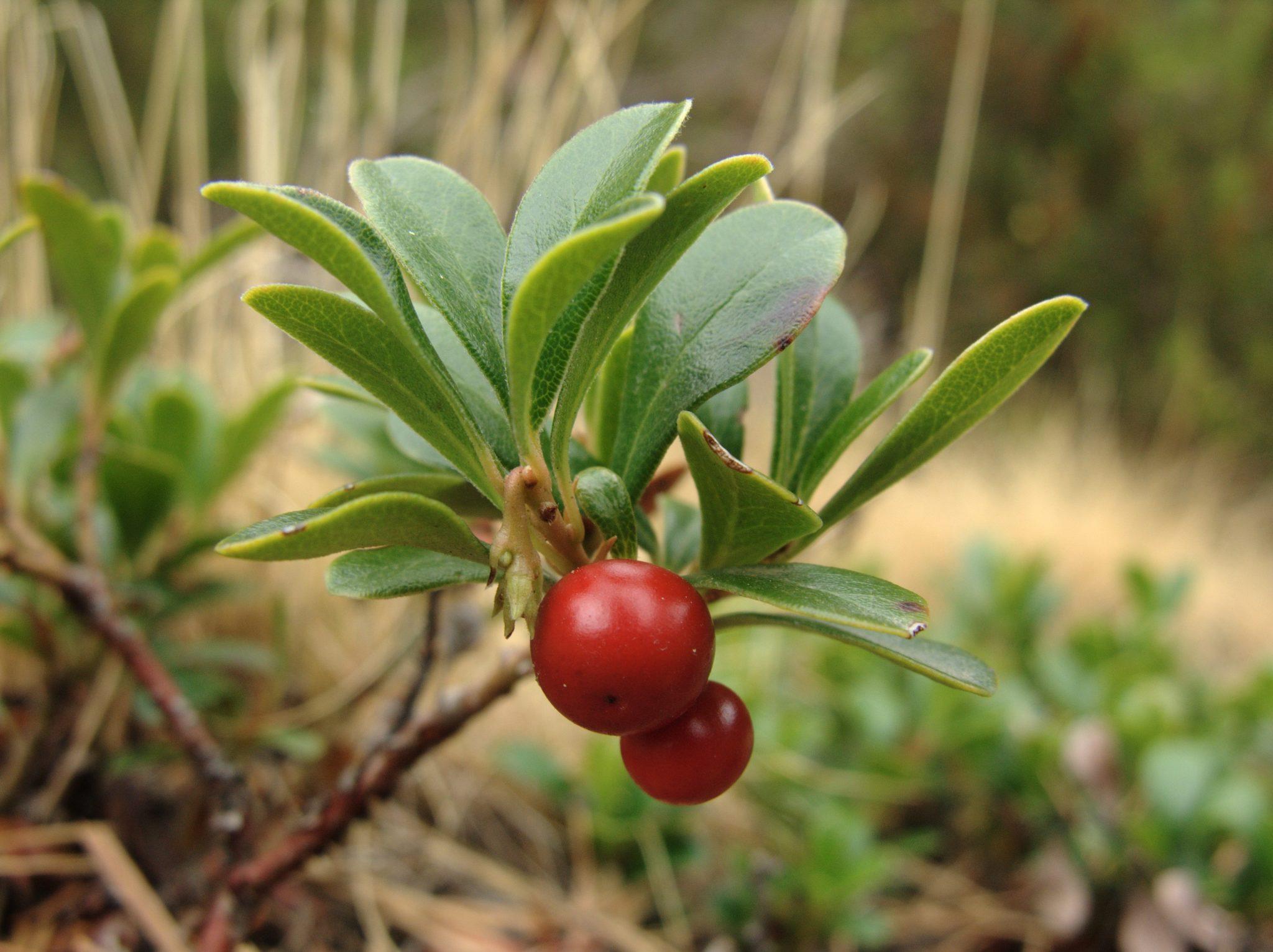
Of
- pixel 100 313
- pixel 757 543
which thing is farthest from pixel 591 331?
pixel 100 313

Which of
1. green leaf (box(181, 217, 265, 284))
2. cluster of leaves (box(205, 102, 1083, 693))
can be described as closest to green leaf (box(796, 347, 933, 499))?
cluster of leaves (box(205, 102, 1083, 693))

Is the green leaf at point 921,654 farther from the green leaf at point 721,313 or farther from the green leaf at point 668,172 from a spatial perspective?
the green leaf at point 668,172

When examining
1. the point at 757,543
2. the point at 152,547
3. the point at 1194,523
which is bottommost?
the point at 1194,523

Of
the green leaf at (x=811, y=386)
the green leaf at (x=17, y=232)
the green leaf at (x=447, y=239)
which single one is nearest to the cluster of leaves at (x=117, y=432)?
the green leaf at (x=17, y=232)

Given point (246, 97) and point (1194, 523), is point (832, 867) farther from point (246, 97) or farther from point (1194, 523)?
point (1194, 523)

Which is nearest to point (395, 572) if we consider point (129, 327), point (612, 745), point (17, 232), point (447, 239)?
point (447, 239)

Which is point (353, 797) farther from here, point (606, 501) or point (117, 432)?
point (117, 432)
